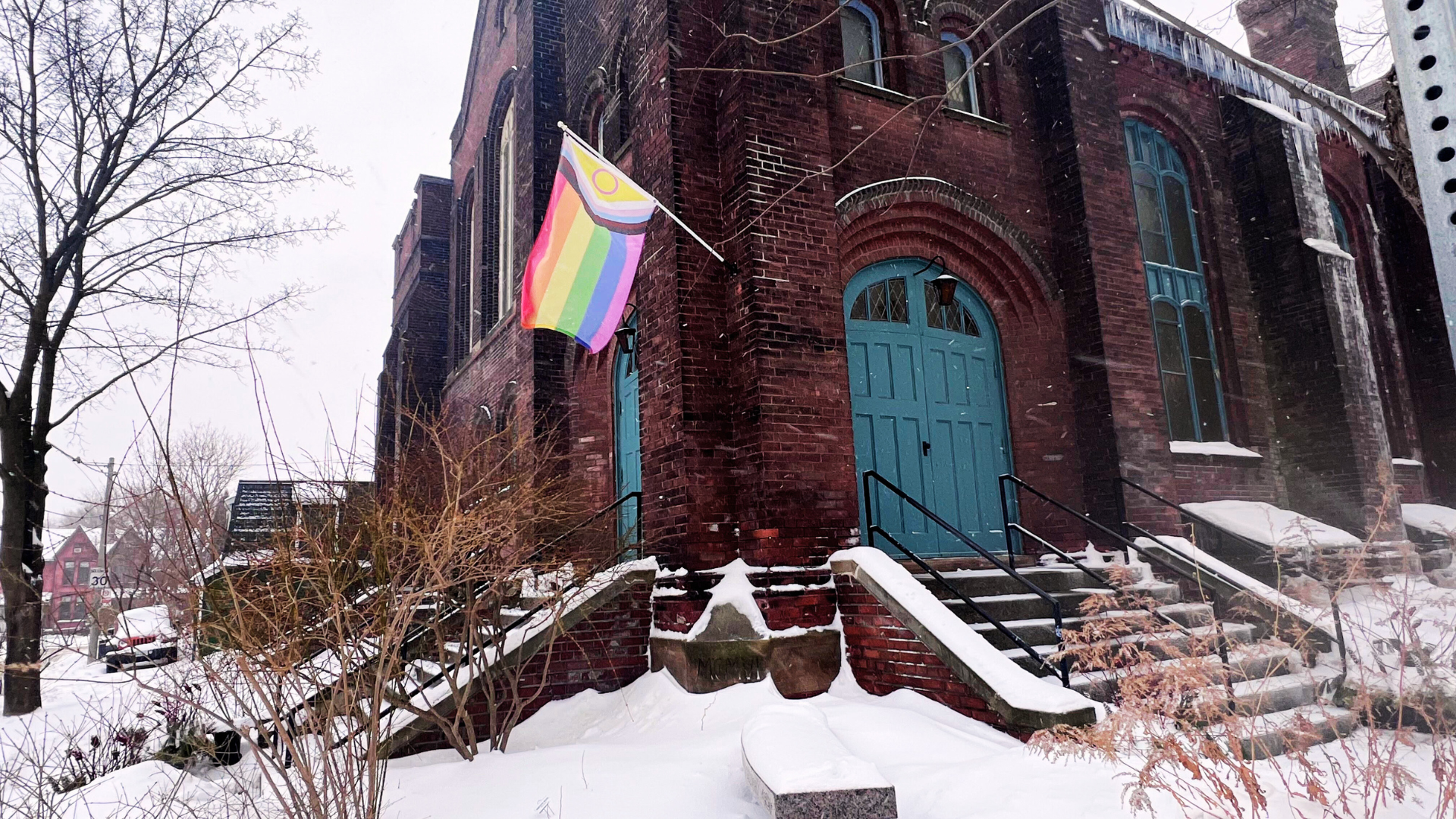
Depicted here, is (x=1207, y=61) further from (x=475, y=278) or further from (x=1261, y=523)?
(x=475, y=278)

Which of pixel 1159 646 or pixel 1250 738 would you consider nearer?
pixel 1250 738

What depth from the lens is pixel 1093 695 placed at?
19.3ft

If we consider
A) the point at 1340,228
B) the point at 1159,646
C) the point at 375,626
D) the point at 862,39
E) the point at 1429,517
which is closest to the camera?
the point at 375,626

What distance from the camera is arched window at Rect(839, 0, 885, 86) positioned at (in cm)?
930

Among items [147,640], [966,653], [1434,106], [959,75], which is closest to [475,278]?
[147,640]

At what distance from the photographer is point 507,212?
15.0 metres

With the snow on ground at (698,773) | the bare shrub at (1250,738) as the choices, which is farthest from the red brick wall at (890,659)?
the bare shrub at (1250,738)

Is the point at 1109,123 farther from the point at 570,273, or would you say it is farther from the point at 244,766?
the point at 244,766

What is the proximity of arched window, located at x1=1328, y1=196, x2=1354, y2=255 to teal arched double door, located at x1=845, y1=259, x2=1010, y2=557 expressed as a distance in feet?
26.4

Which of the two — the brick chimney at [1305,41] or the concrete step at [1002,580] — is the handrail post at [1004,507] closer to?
the concrete step at [1002,580]

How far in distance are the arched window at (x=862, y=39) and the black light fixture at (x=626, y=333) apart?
3.58 meters

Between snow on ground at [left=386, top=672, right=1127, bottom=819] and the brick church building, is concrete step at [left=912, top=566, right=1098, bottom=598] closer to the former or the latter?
the brick church building

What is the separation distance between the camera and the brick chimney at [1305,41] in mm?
15649

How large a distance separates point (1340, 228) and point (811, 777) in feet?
46.2
